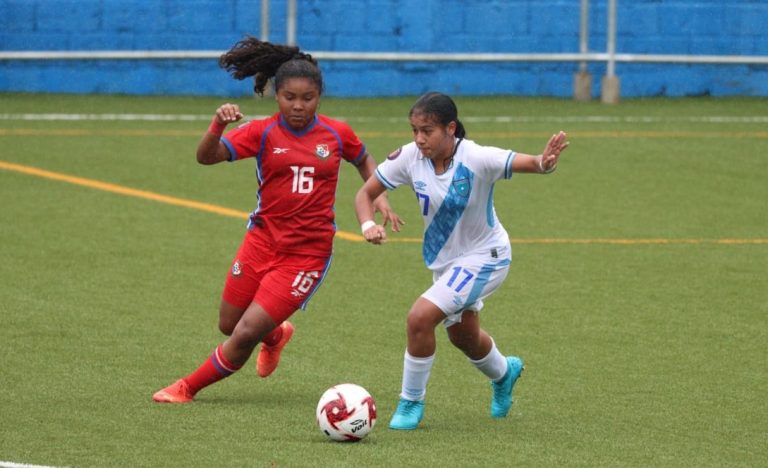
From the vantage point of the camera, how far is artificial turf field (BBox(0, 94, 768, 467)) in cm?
669

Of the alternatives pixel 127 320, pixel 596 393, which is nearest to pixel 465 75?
pixel 127 320

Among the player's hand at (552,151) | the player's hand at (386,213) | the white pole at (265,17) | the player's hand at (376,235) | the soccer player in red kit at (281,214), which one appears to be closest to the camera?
the player's hand at (552,151)

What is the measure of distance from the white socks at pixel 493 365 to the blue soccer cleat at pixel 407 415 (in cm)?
42

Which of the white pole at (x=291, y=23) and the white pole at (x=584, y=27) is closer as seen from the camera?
the white pole at (x=291, y=23)

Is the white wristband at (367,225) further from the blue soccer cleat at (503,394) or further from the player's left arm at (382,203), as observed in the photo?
the blue soccer cleat at (503,394)

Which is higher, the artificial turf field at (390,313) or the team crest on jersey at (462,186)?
the team crest on jersey at (462,186)

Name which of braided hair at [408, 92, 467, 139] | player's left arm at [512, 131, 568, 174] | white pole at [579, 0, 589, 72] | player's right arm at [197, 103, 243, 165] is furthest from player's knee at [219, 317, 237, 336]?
white pole at [579, 0, 589, 72]

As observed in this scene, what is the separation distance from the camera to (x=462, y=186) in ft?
23.1

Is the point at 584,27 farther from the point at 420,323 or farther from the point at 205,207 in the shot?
the point at 420,323

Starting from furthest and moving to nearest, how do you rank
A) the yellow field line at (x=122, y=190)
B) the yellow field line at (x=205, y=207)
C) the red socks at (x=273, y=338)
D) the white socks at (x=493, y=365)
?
the yellow field line at (x=122, y=190)
the yellow field line at (x=205, y=207)
the red socks at (x=273, y=338)
the white socks at (x=493, y=365)

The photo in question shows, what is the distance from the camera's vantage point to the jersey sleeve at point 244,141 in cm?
742

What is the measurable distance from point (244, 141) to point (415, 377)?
4.71 feet

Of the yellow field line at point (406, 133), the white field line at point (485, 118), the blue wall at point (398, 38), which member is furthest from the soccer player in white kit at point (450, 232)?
the blue wall at point (398, 38)

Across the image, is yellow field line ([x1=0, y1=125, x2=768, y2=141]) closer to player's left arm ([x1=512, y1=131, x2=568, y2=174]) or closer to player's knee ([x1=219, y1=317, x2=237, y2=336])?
player's knee ([x1=219, y1=317, x2=237, y2=336])
